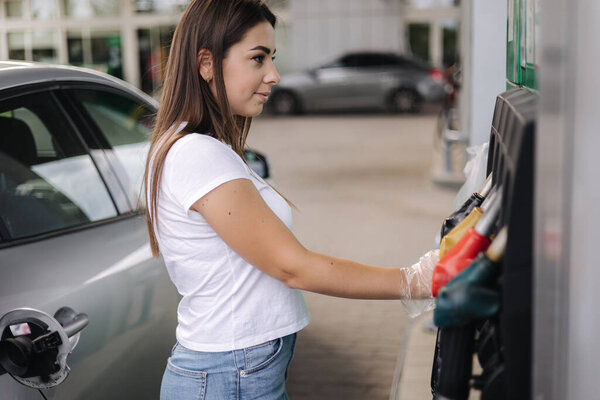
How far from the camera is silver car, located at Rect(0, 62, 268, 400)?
7.18 ft

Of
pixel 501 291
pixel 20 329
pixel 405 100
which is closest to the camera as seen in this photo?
pixel 501 291

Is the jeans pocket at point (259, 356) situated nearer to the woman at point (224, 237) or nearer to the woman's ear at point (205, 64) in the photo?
the woman at point (224, 237)

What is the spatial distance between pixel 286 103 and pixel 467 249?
Result: 63.5ft

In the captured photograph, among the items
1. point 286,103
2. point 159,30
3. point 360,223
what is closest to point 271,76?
point 360,223

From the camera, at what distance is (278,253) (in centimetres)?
175

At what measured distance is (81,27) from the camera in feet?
87.4

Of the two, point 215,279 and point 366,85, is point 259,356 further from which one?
point 366,85

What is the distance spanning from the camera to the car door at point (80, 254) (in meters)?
2.38

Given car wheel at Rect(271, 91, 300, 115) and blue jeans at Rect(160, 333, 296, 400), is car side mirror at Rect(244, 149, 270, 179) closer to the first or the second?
blue jeans at Rect(160, 333, 296, 400)

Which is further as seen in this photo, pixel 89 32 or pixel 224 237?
pixel 89 32

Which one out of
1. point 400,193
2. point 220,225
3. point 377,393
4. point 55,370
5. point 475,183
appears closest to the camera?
point 220,225

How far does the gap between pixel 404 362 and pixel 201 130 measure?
2.71 m

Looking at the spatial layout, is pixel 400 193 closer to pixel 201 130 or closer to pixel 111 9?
pixel 201 130

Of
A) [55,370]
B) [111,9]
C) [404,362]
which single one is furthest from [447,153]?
[111,9]
